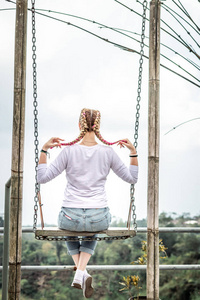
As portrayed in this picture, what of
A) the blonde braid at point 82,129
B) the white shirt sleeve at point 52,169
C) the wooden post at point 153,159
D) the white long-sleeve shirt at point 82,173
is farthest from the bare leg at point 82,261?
the blonde braid at point 82,129

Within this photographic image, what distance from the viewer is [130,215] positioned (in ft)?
10.7

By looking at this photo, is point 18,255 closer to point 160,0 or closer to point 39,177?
point 39,177

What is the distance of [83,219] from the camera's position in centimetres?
308

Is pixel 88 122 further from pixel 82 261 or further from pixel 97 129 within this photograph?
pixel 82 261

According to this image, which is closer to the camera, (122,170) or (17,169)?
(17,169)

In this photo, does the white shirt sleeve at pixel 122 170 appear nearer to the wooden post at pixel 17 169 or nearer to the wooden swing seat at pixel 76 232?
the wooden swing seat at pixel 76 232

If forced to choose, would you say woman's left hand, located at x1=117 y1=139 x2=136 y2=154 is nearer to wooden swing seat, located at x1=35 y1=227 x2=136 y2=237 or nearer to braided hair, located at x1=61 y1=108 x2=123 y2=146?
braided hair, located at x1=61 y1=108 x2=123 y2=146

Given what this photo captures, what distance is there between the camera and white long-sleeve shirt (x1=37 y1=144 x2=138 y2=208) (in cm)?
315

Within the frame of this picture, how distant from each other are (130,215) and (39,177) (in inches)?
29.2

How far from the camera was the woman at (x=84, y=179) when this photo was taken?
10.2 ft

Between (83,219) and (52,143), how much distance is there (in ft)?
2.02

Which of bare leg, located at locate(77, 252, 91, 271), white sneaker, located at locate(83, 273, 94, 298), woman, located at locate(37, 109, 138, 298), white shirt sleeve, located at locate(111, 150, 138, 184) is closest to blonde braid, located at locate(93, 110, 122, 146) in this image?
woman, located at locate(37, 109, 138, 298)

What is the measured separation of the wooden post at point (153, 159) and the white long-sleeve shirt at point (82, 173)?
1.14ft

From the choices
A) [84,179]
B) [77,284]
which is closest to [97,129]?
[84,179]
